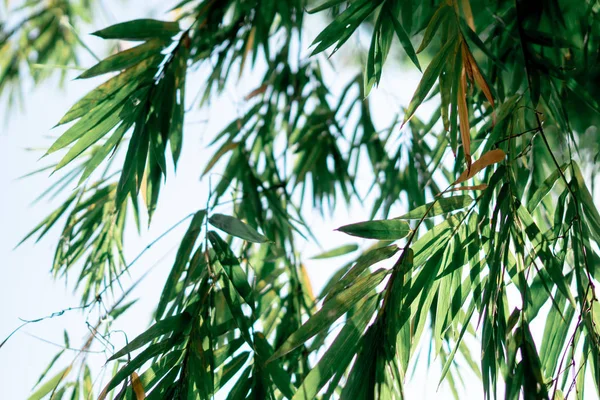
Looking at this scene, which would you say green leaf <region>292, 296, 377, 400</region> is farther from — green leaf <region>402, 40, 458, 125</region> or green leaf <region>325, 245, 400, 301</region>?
green leaf <region>402, 40, 458, 125</region>

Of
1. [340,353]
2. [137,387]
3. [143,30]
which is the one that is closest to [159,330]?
[137,387]

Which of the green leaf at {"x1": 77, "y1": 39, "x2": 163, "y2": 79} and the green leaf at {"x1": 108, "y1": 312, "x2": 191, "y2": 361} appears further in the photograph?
the green leaf at {"x1": 77, "y1": 39, "x2": 163, "y2": 79}

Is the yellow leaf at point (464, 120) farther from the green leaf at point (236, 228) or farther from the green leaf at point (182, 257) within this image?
the green leaf at point (182, 257)

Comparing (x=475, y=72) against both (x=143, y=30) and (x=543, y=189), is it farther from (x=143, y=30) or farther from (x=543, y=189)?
(x=143, y=30)

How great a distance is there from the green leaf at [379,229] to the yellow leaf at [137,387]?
10.1 inches

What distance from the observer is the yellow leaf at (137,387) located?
668 mm

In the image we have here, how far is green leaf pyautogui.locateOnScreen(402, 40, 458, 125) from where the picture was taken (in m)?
0.62

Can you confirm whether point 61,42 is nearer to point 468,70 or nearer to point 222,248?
point 222,248

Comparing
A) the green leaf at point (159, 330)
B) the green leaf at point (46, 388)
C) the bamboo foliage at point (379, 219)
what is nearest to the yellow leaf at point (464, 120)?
the bamboo foliage at point (379, 219)

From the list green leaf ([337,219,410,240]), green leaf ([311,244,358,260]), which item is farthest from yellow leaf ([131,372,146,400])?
green leaf ([311,244,358,260])

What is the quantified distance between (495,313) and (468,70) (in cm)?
22

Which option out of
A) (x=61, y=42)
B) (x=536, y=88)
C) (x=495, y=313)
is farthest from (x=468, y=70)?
(x=61, y=42)

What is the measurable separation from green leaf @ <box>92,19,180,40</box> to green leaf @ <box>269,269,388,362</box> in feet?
1.47

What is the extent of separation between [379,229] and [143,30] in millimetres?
454
